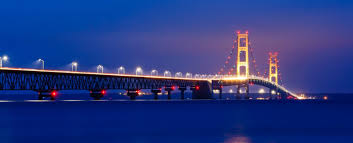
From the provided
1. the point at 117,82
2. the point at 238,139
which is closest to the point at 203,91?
the point at 117,82

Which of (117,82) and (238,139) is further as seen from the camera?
(117,82)

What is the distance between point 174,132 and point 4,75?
66904 millimetres

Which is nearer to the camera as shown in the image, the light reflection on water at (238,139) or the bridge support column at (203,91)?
the light reflection on water at (238,139)

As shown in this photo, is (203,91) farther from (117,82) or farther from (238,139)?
(238,139)

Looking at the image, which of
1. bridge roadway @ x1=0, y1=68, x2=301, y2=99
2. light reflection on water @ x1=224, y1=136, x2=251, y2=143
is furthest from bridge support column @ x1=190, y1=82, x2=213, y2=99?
light reflection on water @ x1=224, y1=136, x2=251, y2=143

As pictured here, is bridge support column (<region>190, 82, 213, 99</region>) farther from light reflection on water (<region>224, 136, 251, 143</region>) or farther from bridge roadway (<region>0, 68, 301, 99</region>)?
light reflection on water (<region>224, 136, 251, 143</region>)

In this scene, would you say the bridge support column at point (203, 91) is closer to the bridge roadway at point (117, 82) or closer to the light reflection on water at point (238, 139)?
the bridge roadway at point (117, 82)

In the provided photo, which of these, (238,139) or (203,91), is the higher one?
(203,91)

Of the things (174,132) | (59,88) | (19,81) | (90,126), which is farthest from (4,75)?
(174,132)

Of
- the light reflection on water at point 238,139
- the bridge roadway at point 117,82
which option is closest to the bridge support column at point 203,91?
the bridge roadway at point 117,82

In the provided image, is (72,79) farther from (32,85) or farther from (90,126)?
(90,126)

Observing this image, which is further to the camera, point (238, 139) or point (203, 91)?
point (203, 91)

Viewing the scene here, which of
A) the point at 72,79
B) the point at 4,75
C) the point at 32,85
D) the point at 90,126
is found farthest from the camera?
the point at 72,79

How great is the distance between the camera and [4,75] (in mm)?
113938
